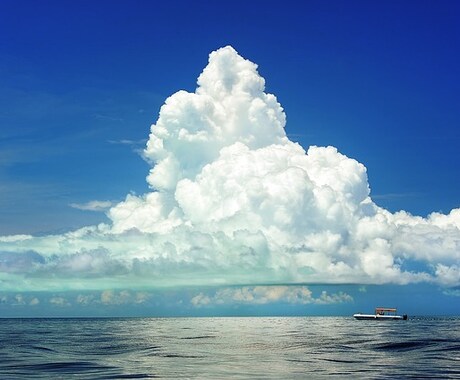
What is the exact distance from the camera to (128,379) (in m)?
70.1

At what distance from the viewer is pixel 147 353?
360 feet

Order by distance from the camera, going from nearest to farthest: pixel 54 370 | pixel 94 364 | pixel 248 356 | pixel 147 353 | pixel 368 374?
pixel 368 374 < pixel 54 370 < pixel 94 364 < pixel 248 356 < pixel 147 353

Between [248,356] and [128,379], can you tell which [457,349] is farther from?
[128,379]

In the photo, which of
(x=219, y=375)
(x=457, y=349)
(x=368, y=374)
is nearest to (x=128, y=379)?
(x=219, y=375)

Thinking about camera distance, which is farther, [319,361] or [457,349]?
[457,349]

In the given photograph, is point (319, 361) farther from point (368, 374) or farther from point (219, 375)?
point (219, 375)

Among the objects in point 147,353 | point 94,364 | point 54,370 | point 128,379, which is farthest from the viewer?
point 147,353

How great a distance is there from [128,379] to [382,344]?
7988 centimetres

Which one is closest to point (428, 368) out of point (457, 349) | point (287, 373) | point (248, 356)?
point (287, 373)

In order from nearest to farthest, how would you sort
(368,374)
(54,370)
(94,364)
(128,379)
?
(128,379), (368,374), (54,370), (94,364)

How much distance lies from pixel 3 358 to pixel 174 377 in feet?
146

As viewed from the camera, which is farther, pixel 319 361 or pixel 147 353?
pixel 147 353

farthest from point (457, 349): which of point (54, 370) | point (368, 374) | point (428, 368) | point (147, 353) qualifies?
point (54, 370)

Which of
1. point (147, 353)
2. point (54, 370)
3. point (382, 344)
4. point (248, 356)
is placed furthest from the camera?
point (382, 344)
